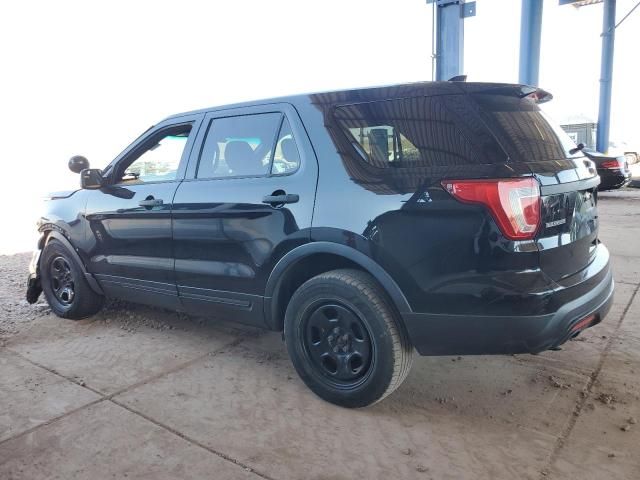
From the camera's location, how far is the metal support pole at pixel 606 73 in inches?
827

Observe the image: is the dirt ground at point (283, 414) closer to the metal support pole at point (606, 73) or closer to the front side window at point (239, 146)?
the front side window at point (239, 146)

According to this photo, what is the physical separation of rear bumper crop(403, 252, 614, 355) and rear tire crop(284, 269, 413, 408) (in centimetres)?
14

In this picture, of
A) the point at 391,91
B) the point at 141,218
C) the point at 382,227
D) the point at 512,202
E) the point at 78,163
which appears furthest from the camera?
the point at 78,163

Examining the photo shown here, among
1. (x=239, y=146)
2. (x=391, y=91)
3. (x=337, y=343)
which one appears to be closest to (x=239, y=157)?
(x=239, y=146)

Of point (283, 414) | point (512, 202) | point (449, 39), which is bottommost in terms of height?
point (283, 414)

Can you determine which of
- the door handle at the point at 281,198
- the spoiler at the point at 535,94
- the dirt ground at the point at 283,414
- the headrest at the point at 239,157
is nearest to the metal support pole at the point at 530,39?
the dirt ground at the point at 283,414

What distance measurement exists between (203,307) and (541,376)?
225cm

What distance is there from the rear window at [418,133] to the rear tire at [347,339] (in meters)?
0.68

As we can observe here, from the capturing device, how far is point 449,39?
9.60 m

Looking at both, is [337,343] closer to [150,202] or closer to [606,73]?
[150,202]

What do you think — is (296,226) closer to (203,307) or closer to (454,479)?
(203,307)

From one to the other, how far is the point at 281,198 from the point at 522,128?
1.36 meters

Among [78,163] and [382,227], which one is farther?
[78,163]

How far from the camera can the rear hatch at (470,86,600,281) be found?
2.48m
